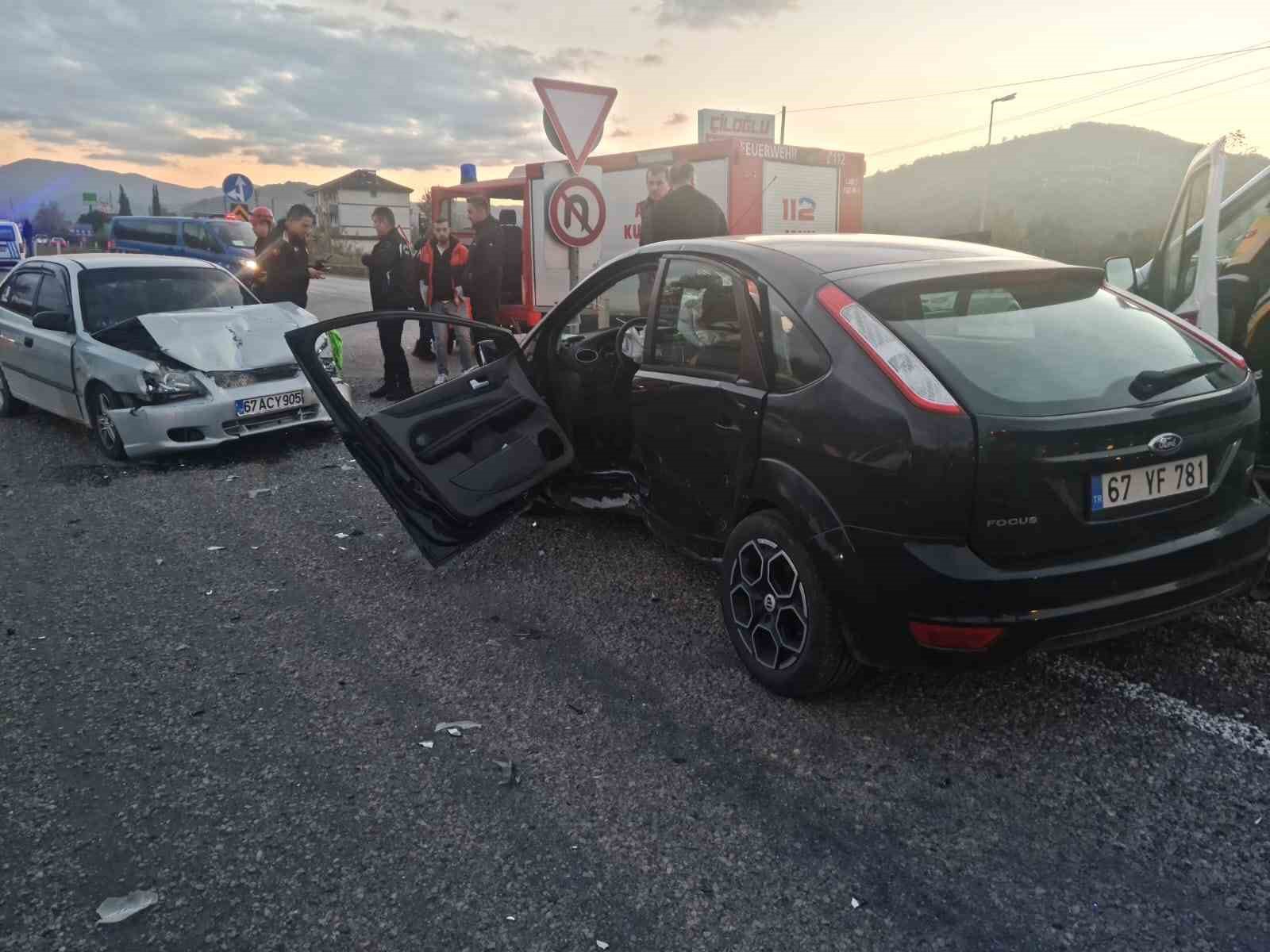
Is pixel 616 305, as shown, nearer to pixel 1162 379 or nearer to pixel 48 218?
pixel 1162 379

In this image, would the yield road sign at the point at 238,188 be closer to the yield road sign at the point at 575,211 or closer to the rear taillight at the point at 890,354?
the yield road sign at the point at 575,211

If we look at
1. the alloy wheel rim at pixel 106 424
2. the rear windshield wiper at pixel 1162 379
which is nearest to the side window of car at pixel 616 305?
the rear windshield wiper at pixel 1162 379

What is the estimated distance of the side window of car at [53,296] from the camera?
25.3 ft

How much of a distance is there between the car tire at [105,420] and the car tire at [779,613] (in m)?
5.42

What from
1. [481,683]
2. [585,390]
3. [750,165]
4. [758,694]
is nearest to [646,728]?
[758,694]

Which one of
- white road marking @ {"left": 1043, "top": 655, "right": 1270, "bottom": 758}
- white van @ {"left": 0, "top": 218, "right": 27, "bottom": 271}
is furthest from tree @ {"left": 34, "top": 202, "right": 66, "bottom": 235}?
white road marking @ {"left": 1043, "top": 655, "right": 1270, "bottom": 758}

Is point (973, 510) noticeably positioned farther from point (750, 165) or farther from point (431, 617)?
point (750, 165)

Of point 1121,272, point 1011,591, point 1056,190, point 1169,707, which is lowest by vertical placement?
point 1169,707

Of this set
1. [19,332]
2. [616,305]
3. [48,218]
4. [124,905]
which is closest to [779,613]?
[124,905]

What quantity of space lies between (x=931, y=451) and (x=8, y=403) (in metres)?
9.21

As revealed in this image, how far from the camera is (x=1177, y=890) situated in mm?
2322

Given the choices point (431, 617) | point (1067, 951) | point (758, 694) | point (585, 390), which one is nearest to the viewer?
point (1067, 951)

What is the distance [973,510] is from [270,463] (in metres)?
5.73

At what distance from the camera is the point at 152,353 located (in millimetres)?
6988
